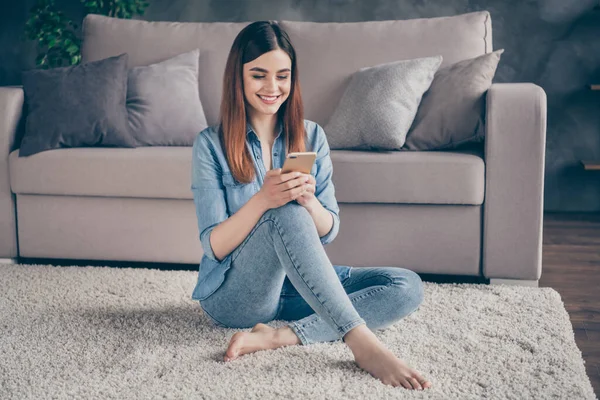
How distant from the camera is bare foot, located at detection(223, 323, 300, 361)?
1786 mm

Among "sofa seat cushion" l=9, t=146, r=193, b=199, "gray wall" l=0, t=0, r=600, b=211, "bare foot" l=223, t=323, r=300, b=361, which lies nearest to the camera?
"bare foot" l=223, t=323, r=300, b=361

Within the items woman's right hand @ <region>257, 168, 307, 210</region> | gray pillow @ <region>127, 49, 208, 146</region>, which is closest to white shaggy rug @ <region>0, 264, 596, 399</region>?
woman's right hand @ <region>257, 168, 307, 210</region>

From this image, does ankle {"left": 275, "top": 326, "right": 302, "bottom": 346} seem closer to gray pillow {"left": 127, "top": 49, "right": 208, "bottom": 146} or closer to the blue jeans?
the blue jeans

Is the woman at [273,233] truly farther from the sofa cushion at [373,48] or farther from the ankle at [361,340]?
the sofa cushion at [373,48]

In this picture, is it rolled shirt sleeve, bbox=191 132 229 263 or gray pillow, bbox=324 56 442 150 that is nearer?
rolled shirt sleeve, bbox=191 132 229 263

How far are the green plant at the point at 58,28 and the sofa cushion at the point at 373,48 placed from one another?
1.46 meters

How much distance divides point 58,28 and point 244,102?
2533mm

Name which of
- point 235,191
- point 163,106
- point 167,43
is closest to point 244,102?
point 235,191

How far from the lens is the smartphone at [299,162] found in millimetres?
1615

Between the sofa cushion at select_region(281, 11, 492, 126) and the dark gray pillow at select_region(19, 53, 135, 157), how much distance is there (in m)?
0.77

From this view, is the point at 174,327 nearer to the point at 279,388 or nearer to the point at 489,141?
the point at 279,388

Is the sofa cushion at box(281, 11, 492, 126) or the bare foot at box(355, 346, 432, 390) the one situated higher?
the sofa cushion at box(281, 11, 492, 126)

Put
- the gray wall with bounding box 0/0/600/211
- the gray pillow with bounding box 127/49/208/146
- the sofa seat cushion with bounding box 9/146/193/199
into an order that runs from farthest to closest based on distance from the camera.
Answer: the gray wall with bounding box 0/0/600/211 → the gray pillow with bounding box 127/49/208/146 → the sofa seat cushion with bounding box 9/146/193/199

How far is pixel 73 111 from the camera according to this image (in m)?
2.83
